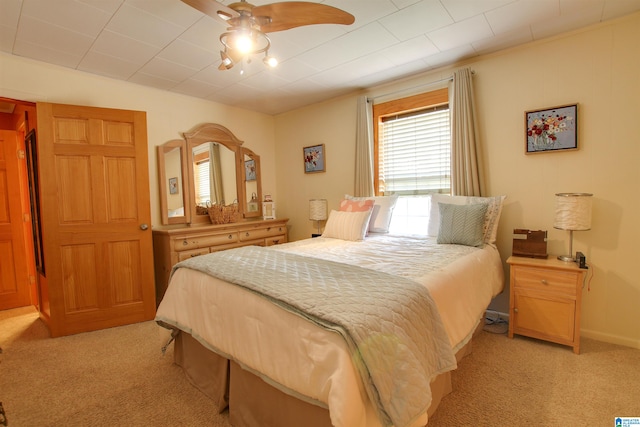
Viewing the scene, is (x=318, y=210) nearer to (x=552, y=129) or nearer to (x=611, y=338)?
(x=552, y=129)

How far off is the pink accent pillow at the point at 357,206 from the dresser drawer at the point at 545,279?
1.41 metres

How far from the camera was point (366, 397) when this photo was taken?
41.8 inches

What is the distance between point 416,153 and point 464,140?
1.85 ft

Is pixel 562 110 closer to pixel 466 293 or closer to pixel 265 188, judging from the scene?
pixel 466 293

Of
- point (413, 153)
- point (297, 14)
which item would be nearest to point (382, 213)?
point (413, 153)


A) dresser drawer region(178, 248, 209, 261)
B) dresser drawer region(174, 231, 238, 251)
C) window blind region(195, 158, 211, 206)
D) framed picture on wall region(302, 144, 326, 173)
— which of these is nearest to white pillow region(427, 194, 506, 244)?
framed picture on wall region(302, 144, 326, 173)

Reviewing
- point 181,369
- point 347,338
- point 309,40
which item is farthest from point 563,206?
point 181,369

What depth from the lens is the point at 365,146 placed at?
144 inches

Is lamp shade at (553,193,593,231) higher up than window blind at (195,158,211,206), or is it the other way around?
window blind at (195,158,211,206)

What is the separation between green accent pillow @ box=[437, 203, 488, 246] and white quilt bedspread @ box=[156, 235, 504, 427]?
0.09 m

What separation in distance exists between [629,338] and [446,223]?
1.59 metres

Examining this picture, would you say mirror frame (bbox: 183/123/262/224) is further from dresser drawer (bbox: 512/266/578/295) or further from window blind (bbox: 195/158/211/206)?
dresser drawer (bbox: 512/266/578/295)

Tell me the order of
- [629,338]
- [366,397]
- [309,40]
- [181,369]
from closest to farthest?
[366,397]
[181,369]
[629,338]
[309,40]

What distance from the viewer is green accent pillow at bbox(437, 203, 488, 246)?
8.13 feet
